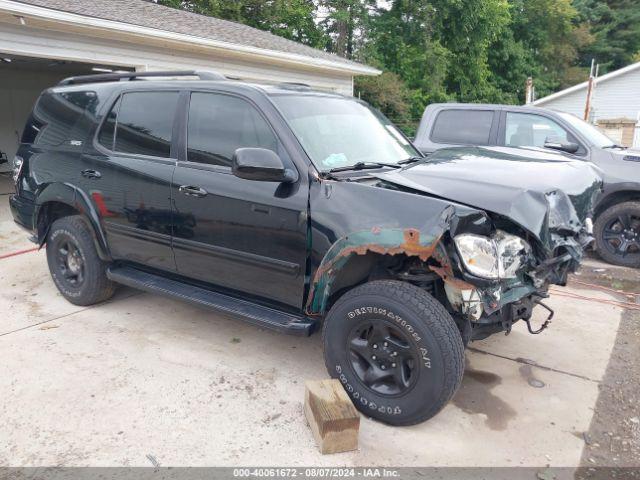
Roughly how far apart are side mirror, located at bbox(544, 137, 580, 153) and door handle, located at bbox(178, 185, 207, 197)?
4307mm

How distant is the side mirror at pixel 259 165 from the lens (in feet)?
10.1

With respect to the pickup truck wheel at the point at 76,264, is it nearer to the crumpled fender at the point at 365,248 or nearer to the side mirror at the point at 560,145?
the crumpled fender at the point at 365,248

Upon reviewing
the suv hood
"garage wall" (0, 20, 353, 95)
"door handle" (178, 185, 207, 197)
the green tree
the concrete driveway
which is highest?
the green tree

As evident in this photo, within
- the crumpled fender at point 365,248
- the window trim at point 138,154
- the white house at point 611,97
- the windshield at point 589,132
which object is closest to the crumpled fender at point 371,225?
the crumpled fender at point 365,248

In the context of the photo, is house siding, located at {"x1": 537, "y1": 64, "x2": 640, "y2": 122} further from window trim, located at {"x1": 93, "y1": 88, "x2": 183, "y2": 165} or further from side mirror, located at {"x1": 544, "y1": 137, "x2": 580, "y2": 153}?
window trim, located at {"x1": 93, "y1": 88, "x2": 183, "y2": 165}

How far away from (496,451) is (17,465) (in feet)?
8.46

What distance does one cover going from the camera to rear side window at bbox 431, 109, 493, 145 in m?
7.08

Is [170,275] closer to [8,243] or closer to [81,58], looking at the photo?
[8,243]

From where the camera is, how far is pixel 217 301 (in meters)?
3.69

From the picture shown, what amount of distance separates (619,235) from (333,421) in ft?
17.9

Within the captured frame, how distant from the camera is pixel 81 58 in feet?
26.6

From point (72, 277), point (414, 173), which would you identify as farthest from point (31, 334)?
point (414, 173)

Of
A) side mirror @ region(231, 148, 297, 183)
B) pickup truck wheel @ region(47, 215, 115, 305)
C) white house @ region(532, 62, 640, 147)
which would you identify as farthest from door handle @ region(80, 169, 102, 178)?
white house @ region(532, 62, 640, 147)

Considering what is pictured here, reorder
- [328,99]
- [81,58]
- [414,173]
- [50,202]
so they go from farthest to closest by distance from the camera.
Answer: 1. [81,58]
2. [50,202]
3. [328,99]
4. [414,173]
